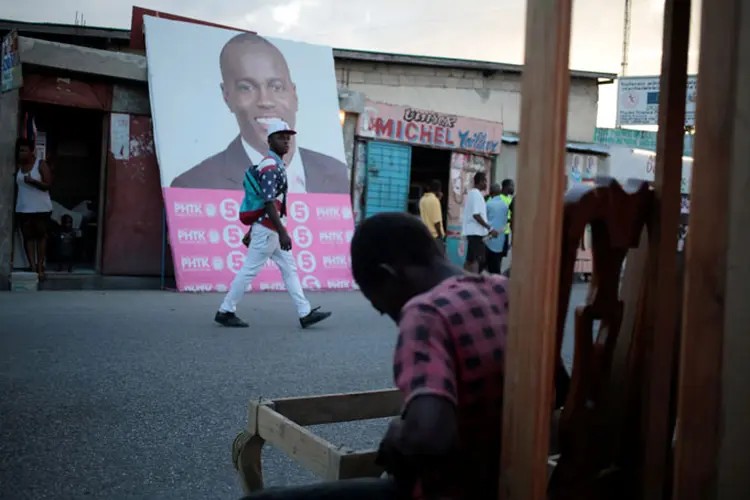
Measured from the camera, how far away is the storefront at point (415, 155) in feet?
50.4

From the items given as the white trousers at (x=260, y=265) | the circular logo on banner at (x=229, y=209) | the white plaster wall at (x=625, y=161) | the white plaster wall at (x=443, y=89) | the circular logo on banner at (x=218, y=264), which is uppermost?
the white plaster wall at (x=443, y=89)

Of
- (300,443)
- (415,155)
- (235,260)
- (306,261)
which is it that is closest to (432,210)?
(306,261)

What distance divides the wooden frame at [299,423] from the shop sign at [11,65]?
9.47 meters

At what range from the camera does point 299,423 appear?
2.23 meters

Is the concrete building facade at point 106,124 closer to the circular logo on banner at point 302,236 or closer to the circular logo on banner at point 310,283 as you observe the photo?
the circular logo on banner at point 302,236

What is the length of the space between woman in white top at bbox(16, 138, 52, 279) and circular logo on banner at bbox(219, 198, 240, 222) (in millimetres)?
2325

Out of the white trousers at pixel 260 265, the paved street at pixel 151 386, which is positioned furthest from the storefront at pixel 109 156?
the white trousers at pixel 260 265

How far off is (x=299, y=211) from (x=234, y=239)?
51.2 inches

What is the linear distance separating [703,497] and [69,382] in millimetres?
4514

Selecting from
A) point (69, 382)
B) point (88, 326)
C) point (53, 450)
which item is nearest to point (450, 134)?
point (88, 326)

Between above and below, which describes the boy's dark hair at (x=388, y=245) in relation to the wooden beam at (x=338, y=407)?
above

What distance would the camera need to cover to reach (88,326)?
7359mm

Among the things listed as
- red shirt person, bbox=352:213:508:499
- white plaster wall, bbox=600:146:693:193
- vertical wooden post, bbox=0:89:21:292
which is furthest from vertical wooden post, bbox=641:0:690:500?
white plaster wall, bbox=600:146:693:193

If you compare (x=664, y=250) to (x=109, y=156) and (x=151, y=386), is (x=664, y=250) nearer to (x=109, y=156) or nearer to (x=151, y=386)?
(x=151, y=386)
